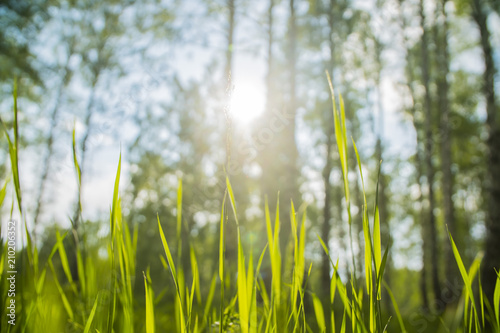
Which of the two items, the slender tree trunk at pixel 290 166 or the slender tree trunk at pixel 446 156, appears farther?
the slender tree trunk at pixel 446 156

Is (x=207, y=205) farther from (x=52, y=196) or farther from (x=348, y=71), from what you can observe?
(x=348, y=71)

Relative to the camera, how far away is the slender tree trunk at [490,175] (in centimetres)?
351

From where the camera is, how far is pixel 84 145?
7.98 m

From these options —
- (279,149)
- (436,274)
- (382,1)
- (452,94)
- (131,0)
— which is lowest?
(436,274)

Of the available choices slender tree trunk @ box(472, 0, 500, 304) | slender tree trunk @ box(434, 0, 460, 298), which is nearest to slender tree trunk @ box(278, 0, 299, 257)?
slender tree trunk @ box(472, 0, 500, 304)

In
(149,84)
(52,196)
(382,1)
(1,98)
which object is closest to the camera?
(149,84)

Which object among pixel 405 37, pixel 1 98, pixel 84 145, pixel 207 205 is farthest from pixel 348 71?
pixel 1 98

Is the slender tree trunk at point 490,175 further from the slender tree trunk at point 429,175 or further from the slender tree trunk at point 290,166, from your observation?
the slender tree trunk at point 429,175

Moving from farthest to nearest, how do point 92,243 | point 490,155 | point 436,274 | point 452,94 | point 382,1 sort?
point 452,94 < point 382,1 < point 436,274 < point 490,155 < point 92,243

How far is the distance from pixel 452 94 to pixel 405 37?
170 inches

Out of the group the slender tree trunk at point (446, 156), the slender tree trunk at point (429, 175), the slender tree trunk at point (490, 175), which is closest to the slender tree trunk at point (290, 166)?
the slender tree trunk at point (490, 175)

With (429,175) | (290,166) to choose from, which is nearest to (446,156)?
(429,175)

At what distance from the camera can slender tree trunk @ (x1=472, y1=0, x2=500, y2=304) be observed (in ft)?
11.5

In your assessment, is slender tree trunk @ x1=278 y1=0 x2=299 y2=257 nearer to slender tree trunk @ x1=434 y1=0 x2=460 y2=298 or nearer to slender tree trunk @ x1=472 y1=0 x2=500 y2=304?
slender tree trunk @ x1=472 y1=0 x2=500 y2=304
